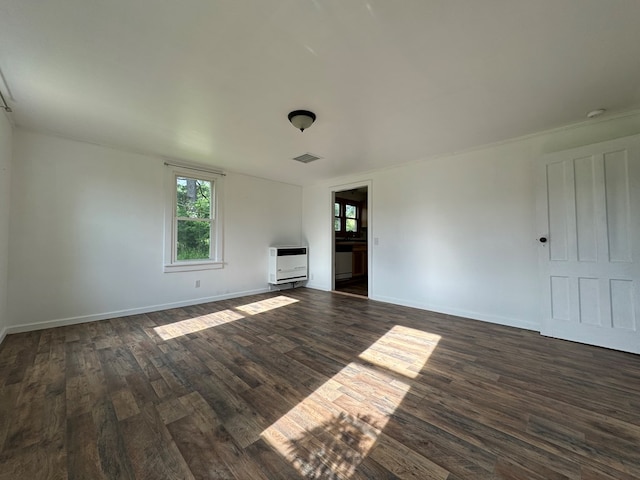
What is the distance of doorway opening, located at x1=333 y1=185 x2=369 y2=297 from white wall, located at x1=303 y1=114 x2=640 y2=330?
191 cm

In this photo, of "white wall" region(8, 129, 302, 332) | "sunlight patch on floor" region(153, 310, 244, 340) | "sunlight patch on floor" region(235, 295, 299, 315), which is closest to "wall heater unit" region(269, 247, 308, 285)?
"sunlight patch on floor" region(235, 295, 299, 315)

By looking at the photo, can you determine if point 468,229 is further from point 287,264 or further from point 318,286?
point 287,264

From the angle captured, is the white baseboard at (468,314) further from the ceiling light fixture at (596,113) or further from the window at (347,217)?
the window at (347,217)

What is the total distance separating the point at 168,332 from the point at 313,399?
7.27 feet

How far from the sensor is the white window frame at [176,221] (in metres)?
4.04

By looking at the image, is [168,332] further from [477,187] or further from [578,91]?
[578,91]

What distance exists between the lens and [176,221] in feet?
13.6

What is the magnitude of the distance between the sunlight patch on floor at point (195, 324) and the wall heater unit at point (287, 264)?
60.1 inches

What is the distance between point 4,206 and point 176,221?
1772 mm

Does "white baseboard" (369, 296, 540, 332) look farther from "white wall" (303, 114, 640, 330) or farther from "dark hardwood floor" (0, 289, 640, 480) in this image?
"dark hardwood floor" (0, 289, 640, 480)

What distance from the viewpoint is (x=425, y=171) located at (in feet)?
13.3

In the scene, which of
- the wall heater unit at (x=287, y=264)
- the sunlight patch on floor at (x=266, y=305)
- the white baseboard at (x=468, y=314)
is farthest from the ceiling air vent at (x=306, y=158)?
the white baseboard at (x=468, y=314)

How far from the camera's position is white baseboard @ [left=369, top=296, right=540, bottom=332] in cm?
314

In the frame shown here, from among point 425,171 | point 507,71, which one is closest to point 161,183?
point 425,171
